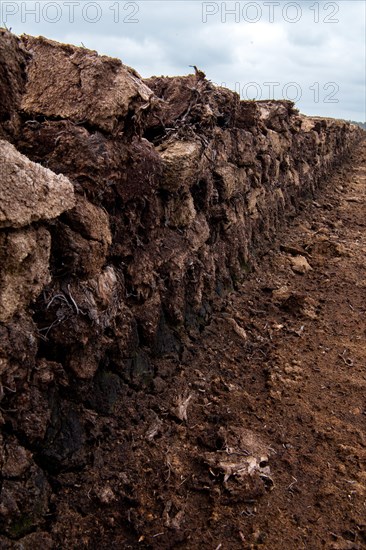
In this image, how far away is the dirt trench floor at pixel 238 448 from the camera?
2.99 m

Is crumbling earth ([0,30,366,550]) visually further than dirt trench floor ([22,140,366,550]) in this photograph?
No

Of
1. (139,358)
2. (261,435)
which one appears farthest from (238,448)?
(139,358)

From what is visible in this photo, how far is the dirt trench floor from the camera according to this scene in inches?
118

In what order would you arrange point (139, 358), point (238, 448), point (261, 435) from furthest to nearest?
point (139, 358), point (261, 435), point (238, 448)

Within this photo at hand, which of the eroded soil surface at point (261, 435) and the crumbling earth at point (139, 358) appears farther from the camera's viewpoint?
the eroded soil surface at point (261, 435)

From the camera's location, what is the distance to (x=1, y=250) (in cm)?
264

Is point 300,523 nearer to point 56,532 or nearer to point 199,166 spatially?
point 56,532

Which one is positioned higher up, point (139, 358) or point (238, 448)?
point (139, 358)

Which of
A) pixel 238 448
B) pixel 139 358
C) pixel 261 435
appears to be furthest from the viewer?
pixel 139 358

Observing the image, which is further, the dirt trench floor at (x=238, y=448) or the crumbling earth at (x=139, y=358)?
the dirt trench floor at (x=238, y=448)

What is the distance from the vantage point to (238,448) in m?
3.65

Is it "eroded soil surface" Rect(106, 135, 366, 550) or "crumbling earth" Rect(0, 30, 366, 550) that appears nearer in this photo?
"crumbling earth" Rect(0, 30, 366, 550)

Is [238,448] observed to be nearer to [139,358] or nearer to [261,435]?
[261,435]

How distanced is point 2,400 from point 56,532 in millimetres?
810
